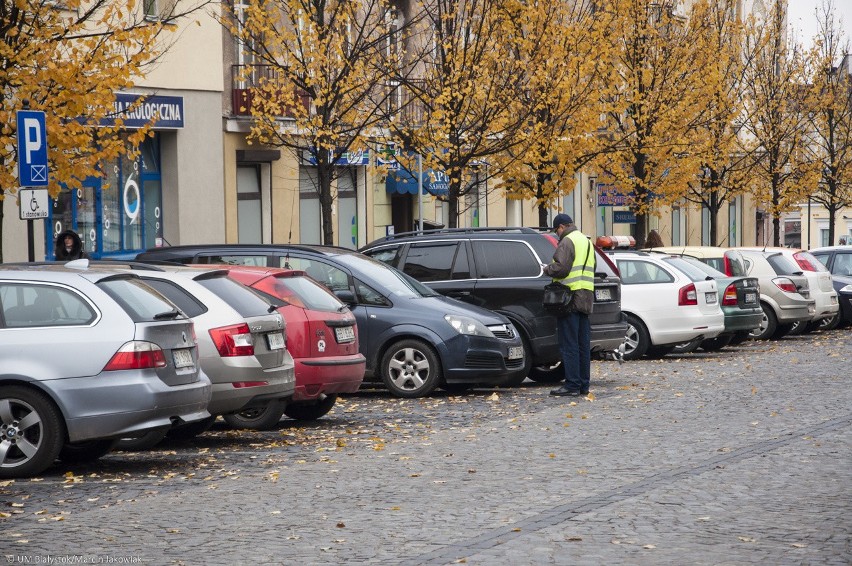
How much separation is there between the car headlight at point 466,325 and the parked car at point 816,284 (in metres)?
12.0

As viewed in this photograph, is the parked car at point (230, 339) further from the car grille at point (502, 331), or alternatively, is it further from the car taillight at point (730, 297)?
the car taillight at point (730, 297)

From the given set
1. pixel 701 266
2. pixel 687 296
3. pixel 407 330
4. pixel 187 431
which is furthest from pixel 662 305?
pixel 187 431

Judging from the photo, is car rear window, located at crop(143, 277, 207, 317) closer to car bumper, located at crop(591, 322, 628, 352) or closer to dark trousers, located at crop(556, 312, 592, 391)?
dark trousers, located at crop(556, 312, 592, 391)

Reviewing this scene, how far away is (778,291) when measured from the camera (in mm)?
27234

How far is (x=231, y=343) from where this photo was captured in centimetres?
1270

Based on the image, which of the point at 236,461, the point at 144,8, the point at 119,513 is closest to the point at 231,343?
the point at 236,461

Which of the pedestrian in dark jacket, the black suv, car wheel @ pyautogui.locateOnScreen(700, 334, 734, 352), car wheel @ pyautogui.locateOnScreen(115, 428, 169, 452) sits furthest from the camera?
car wheel @ pyautogui.locateOnScreen(700, 334, 734, 352)

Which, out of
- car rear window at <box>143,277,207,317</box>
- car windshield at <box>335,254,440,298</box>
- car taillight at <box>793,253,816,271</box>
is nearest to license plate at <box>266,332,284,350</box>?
car rear window at <box>143,277,207,317</box>

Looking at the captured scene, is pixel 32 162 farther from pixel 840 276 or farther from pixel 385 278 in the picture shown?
pixel 840 276

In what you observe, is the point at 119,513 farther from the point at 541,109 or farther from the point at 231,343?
the point at 541,109

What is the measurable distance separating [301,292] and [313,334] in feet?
1.91

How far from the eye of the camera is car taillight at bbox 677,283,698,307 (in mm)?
22594

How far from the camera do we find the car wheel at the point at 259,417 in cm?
1398

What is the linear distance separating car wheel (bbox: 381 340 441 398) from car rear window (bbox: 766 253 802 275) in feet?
39.4
